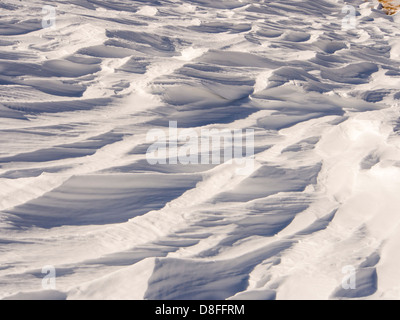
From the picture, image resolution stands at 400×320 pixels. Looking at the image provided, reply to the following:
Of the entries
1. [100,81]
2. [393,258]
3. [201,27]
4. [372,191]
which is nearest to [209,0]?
[201,27]

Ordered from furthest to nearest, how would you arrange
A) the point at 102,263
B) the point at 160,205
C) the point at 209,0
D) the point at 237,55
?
the point at 209,0
the point at 237,55
the point at 160,205
the point at 102,263

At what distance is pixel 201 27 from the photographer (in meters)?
3.47

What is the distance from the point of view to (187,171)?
176cm

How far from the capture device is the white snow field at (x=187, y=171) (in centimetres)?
128

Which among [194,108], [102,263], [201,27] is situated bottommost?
[102,263]

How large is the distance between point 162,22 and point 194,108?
141 cm

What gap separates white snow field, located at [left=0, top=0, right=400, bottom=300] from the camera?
128 cm

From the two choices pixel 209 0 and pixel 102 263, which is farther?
pixel 209 0

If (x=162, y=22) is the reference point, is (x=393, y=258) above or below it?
below

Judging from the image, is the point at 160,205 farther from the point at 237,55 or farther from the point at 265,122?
the point at 237,55

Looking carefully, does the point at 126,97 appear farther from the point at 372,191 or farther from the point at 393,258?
the point at 393,258

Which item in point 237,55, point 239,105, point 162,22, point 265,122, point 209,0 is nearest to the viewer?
point 265,122

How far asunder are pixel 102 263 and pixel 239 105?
1254mm

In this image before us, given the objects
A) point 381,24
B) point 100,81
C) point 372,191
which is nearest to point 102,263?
point 372,191
